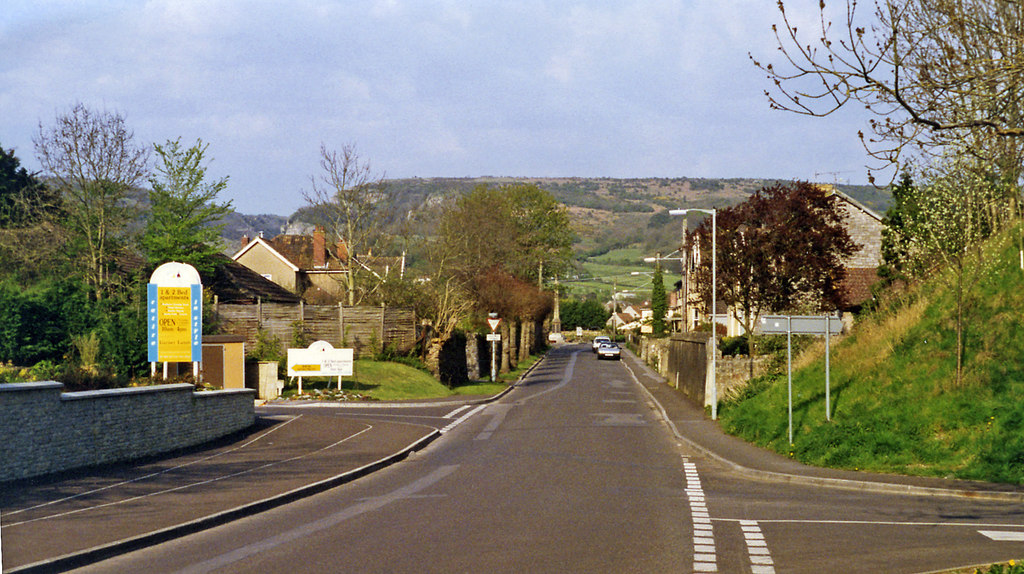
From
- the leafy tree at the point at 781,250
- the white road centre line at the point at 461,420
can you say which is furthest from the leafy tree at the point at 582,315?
the leafy tree at the point at 781,250

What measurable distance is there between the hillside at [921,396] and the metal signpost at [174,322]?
52.8 ft

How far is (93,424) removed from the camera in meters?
16.6

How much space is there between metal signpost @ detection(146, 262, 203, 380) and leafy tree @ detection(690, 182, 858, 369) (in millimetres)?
17656

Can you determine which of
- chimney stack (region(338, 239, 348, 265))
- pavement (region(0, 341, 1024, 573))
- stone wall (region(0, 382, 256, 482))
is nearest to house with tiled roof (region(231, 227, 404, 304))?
chimney stack (region(338, 239, 348, 265))

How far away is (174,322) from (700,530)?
68.8 feet

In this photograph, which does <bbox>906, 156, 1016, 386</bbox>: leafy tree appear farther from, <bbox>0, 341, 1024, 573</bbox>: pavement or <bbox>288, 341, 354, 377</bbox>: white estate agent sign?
<bbox>288, 341, 354, 377</bbox>: white estate agent sign

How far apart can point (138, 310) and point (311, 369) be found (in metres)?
6.81

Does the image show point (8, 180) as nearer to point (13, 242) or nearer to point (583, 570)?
point (13, 242)

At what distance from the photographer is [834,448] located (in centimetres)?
1881

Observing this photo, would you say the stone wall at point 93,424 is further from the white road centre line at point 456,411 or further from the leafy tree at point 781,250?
the leafy tree at point 781,250

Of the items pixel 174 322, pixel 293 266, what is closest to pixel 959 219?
pixel 174 322

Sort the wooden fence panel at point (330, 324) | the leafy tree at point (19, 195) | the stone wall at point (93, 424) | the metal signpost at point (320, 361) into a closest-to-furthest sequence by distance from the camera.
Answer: the stone wall at point (93, 424), the metal signpost at point (320, 361), the wooden fence panel at point (330, 324), the leafy tree at point (19, 195)

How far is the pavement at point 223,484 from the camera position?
10.5m

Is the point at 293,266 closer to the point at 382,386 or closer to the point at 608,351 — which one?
the point at 608,351
